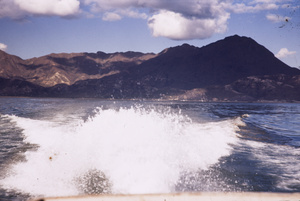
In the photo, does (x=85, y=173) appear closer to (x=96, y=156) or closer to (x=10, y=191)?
(x=96, y=156)

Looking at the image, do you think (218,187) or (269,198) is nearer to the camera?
(269,198)

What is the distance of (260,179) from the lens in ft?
24.2

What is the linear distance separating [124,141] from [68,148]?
2692 millimetres

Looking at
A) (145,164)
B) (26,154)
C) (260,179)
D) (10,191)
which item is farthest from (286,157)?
(26,154)

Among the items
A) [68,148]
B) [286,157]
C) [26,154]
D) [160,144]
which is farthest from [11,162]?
[286,157]

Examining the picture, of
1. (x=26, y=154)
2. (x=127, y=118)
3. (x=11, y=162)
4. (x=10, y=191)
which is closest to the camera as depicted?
(x=10, y=191)

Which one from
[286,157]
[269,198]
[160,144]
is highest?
[269,198]

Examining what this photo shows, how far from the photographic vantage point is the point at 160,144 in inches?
393

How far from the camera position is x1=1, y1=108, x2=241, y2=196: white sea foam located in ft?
21.2

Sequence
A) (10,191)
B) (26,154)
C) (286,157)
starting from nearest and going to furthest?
(10,191), (26,154), (286,157)

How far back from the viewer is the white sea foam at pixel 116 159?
255 inches

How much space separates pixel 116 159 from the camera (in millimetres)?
8180

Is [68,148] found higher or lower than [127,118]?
lower

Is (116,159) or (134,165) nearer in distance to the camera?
(134,165)
